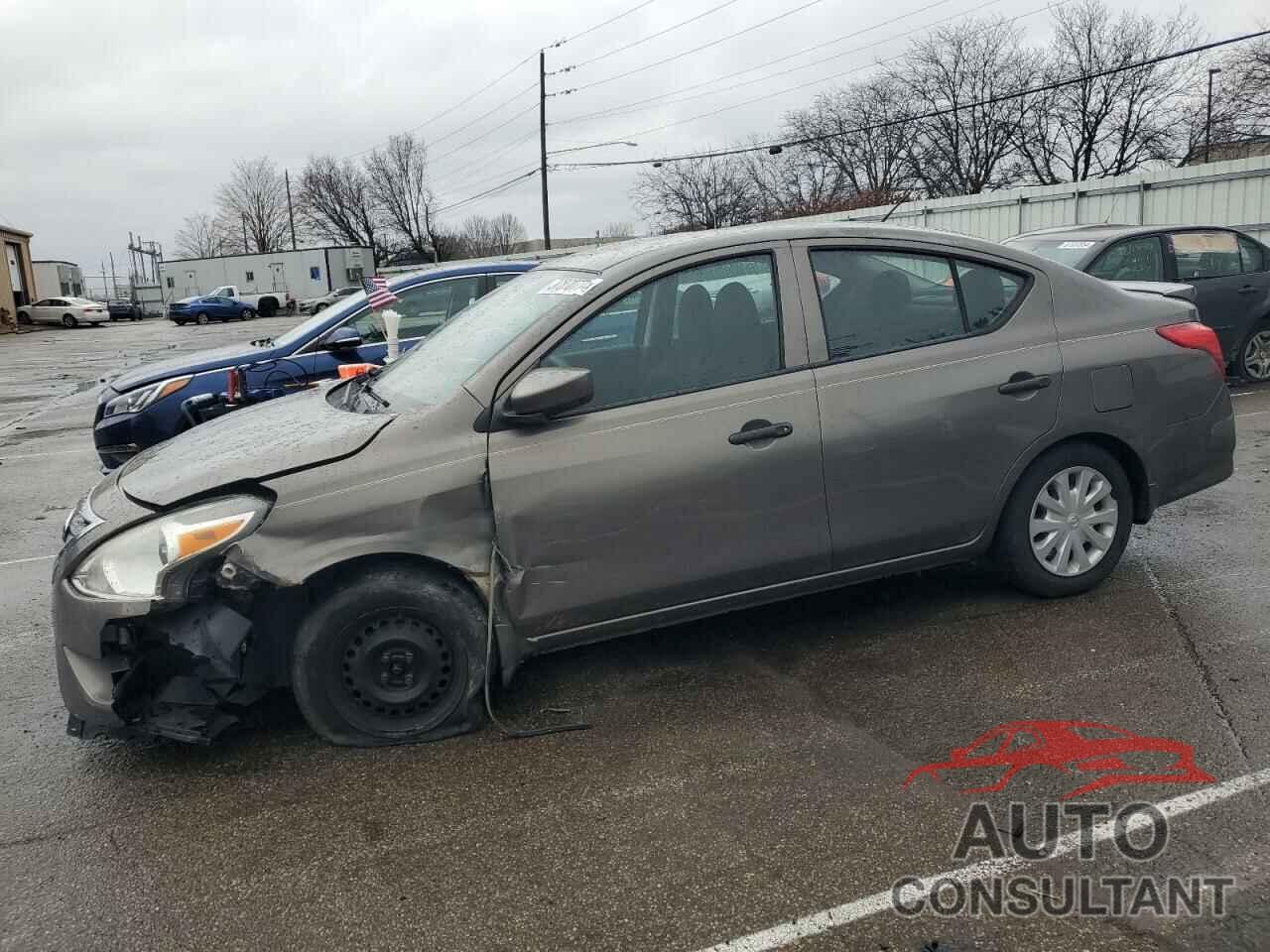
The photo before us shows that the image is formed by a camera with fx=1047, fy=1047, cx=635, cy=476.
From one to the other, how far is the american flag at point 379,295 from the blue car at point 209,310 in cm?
4601

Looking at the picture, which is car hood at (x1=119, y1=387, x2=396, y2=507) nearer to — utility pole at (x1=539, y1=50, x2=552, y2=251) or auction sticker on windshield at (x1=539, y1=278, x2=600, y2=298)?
auction sticker on windshield at (x1=539, y1=278, x2=600, y2=298)

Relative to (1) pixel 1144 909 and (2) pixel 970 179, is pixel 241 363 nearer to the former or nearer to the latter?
(1) pixel 1144 909

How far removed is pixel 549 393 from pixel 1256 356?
9.87 m

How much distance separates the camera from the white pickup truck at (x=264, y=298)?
175 feet

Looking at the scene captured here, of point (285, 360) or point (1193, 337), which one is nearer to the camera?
point (1193, 337)

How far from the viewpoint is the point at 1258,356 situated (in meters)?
10.8

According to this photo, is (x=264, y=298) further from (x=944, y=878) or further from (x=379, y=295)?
(x=944, y=878)

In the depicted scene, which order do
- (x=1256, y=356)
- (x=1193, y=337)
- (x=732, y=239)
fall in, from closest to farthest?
1. (x=732, y=239)
2. (x=1193, y=337)
3. (x=1256, y=356)

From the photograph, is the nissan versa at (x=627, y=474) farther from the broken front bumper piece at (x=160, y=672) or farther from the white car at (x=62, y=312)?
the white car at (x=62, y=312)

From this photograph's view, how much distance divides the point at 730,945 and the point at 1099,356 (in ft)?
10.4

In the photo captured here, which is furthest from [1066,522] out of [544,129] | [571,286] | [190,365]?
[544,129]

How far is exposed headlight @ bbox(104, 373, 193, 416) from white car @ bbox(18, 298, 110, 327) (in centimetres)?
5073

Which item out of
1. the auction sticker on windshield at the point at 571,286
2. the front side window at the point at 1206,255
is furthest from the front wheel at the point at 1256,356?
the auction sticker on windshield at the point at 571,286

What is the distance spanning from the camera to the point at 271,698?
415 centimetres
